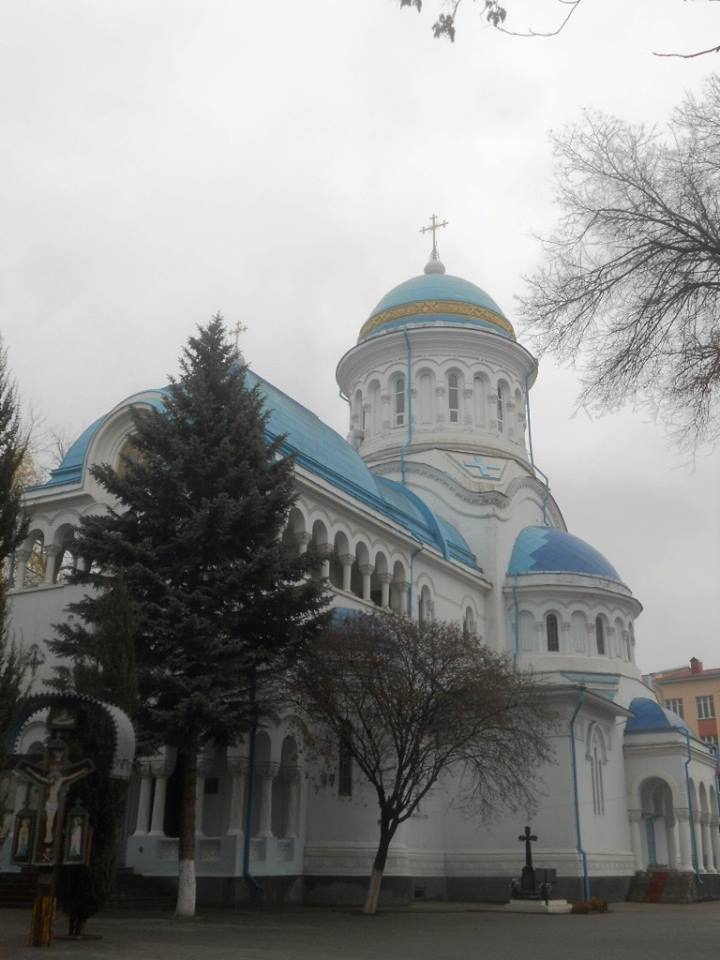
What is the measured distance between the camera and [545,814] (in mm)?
24203

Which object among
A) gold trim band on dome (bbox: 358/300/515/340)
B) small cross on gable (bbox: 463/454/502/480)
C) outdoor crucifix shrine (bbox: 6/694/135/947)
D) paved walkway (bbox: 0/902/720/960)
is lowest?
paved walkway (bbox: 0/902/720/960)

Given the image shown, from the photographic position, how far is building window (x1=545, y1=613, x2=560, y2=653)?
2981 cm

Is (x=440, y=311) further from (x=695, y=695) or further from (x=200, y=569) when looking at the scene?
(x=695, y=695)

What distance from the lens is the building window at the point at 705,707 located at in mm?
60844

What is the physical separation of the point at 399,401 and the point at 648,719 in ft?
42.0

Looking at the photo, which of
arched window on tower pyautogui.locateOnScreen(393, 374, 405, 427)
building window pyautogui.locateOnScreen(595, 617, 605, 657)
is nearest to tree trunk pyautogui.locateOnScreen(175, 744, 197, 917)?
building window pyautogui.locateOnScreen(595, 617, 605, 657)

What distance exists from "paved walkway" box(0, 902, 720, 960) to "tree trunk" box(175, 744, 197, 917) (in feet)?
1.27

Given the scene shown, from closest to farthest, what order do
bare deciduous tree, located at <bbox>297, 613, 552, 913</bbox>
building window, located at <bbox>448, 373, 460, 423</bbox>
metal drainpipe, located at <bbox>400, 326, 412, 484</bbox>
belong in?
bare deciduous tree, located at <bbox>297, 613, 552, 913</bbox> → metal drainpipe, located at <bbox>400, 326, 412, 484</bbox> → building window, located at <bbox>448, 373, 460, 423</bbox>

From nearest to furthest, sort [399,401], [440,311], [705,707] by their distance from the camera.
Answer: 1. [399,401]
2. [440,311]
3. [705,707]

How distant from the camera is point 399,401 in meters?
33.8

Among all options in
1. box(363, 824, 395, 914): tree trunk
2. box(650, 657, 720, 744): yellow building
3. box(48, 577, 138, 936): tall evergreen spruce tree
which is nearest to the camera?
A: box(48, 577, 138, 936): tall evergreen spruce tree

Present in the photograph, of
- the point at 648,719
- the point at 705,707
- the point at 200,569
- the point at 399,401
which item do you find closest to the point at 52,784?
the point at 200,569

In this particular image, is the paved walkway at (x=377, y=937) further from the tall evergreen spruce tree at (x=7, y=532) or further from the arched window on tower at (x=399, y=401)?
the arched window on tower at (x=399, y=401)

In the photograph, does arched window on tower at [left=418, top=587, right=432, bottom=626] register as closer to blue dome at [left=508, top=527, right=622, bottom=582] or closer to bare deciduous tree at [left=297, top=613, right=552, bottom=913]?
blue dome at [left=508, top=527, right=622, bottom=582]
